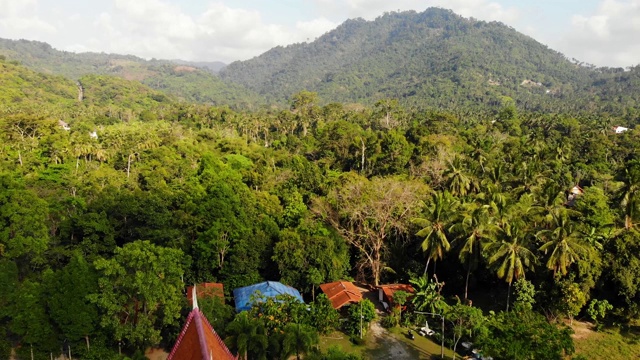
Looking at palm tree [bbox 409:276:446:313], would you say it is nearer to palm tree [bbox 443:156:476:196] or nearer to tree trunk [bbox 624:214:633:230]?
tree trunk [bbox 624:214:633:230]

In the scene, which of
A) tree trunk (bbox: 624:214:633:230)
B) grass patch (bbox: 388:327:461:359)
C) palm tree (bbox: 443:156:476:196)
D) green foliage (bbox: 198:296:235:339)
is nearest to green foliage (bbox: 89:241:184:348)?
green foliage (bbox: 198:296:235:339)

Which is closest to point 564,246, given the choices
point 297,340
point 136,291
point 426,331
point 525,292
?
point 525,292

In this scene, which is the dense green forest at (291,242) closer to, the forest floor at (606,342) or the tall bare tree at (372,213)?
the tall bare tree at (372,213)

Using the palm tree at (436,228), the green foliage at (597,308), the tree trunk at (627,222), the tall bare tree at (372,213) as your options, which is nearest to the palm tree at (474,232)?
the palm tree at (436,228)

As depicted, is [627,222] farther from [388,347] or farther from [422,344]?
[388,347]

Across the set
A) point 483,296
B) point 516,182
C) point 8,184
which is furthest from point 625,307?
point 8,184

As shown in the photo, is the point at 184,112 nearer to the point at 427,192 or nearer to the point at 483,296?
the point at 427,192
